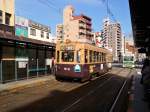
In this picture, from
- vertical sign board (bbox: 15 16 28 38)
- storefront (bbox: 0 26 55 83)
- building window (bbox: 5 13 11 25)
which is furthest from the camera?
vertical sign board (bbox: 15 16 28 38)

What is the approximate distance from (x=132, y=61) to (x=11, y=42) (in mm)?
38915

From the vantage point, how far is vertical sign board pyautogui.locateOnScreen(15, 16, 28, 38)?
35.1 metres

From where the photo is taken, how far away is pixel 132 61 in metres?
59.4

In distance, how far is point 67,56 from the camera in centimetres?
2553

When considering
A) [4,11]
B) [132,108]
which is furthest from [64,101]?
[4,11]

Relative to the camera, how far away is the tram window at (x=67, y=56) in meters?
25.3

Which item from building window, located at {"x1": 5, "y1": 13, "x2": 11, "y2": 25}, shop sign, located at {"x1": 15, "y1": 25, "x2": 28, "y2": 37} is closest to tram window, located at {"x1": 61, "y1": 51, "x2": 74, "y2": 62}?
shop sign, located at {"x1": 15, "y1": 25, "x2": 28, "y2": 37}

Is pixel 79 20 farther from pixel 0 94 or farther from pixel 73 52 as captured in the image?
pixel 0 94

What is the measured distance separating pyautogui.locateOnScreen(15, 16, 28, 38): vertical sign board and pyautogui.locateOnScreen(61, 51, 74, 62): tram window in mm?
10147

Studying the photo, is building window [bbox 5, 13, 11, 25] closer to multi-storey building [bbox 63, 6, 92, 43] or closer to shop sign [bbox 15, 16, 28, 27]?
shop sign [bbox 15, 16, 28, 27]

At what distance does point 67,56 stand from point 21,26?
1233 cm

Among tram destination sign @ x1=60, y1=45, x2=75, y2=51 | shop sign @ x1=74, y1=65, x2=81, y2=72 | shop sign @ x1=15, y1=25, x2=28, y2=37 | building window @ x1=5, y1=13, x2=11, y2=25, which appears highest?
building window @ x1=5, y1=13, x2=11, y2=25

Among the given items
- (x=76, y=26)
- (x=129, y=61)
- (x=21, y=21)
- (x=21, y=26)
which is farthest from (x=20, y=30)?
(x=76, y=26)

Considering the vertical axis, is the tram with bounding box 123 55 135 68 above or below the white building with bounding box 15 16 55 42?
below
